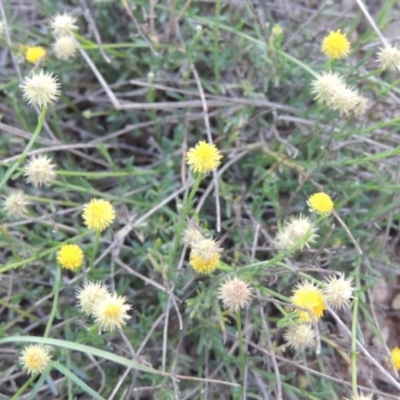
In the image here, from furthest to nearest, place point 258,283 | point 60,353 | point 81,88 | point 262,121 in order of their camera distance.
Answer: point 81,88
point 262,121
point 60,353
point 258,283

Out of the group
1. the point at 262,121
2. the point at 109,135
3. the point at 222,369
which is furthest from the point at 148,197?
the point at 222,369

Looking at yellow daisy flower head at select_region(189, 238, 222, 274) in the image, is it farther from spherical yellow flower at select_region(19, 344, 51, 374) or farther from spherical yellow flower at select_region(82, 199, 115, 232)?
spherical yellow flower at select_region(19, 344, 51, 374)

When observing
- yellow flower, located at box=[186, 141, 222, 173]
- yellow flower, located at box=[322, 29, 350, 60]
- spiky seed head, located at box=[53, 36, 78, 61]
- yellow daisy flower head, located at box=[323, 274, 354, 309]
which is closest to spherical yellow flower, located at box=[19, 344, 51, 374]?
yellow flower, located at box=[186, 141, 222, 173]

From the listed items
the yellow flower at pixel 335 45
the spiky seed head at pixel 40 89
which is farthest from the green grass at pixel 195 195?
the spiky seed head at pixel 40 89

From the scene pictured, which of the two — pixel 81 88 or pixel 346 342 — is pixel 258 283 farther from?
pixel 81 88

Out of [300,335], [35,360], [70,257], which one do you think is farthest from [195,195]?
[35,360]

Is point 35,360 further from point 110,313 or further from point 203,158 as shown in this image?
point 203,158

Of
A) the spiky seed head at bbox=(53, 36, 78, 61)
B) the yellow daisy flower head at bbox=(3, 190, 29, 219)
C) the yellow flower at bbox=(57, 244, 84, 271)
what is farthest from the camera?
the spiky seed head at bbox=(53, 36, 78, 61)
